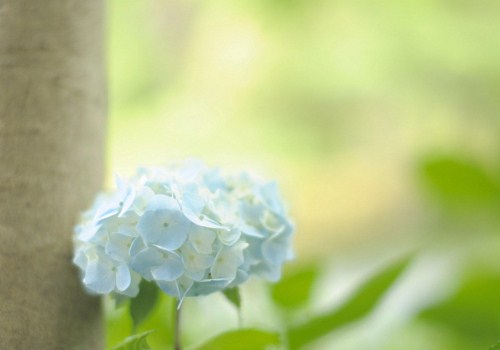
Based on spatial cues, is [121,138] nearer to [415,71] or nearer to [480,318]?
[415,71]

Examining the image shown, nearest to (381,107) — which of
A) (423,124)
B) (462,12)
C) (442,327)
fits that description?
(423,124)

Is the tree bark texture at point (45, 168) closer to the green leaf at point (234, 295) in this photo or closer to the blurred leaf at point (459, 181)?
the green leaf at point (234, 295)

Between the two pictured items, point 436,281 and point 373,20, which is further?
point 373,20

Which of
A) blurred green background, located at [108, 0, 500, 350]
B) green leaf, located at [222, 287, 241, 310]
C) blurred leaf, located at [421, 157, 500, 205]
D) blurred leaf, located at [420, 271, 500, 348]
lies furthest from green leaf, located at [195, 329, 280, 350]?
blurred green background, located at [108, 0, 500, 350]

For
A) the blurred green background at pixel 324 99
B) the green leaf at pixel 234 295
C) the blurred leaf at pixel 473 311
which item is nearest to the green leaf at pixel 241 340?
the green leaf at pixel 234 295

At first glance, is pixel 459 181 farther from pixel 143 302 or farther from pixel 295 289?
pixel 143 302

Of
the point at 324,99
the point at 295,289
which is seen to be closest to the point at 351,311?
the point at 295,289
